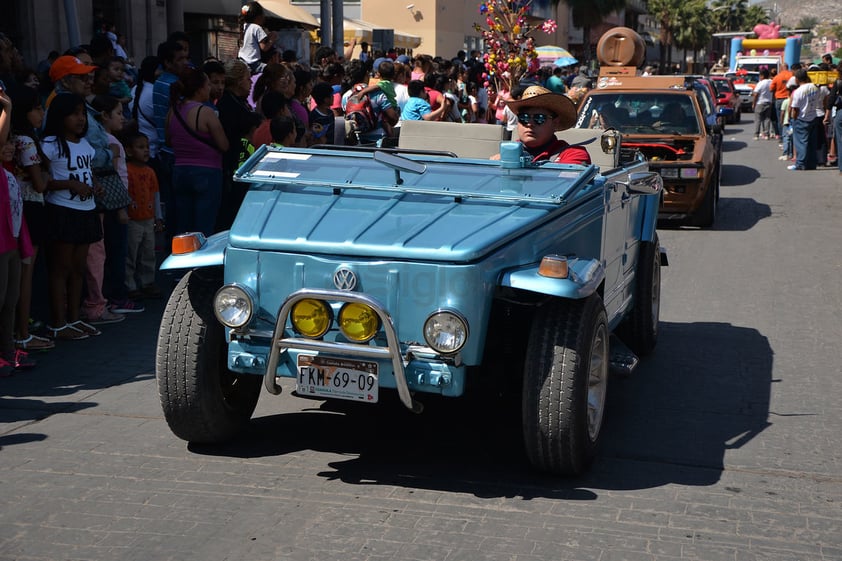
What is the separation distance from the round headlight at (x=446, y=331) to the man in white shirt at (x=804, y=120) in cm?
1784

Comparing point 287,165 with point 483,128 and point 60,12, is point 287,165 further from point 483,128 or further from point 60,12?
point 60,12

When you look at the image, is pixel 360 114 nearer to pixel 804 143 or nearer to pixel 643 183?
pixel 643 183

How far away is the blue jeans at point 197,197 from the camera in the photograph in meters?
8.95

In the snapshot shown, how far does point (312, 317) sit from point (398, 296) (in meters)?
0.39

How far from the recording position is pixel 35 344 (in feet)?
24.4

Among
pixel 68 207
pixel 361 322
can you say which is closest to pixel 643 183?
pixel 361 322

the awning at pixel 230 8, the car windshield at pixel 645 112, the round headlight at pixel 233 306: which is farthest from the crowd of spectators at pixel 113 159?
the awning at pixel 230 8

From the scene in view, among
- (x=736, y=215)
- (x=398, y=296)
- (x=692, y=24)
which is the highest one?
(x=692, y=24)

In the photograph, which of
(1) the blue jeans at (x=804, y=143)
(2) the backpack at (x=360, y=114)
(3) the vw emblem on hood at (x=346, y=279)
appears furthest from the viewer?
(1) the blue jeans at (x=804, y=143)

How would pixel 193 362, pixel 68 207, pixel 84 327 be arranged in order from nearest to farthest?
pixel 193 362, pixel 68 207, pixel 84 327

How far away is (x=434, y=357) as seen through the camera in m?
4.64

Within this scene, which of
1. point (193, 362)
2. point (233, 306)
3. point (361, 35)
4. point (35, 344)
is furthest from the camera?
point (361, 35)

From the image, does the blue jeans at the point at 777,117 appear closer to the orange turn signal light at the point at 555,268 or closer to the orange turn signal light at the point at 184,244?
the orange turn signal light at the point at 555,268

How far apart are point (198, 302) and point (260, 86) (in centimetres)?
596
